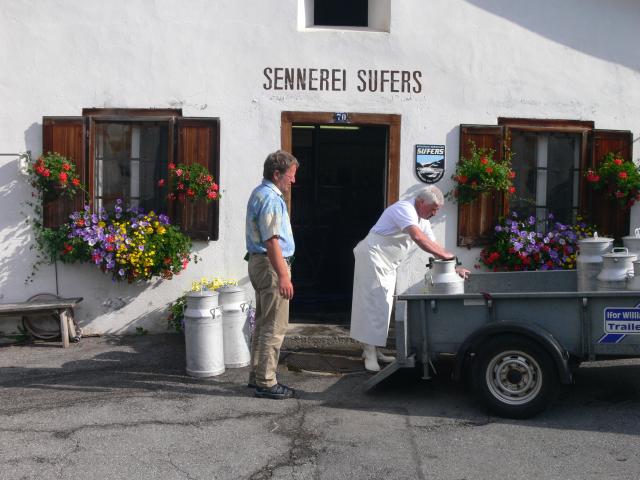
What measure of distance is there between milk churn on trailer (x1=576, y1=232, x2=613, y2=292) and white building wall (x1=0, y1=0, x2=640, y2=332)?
7.84 feet

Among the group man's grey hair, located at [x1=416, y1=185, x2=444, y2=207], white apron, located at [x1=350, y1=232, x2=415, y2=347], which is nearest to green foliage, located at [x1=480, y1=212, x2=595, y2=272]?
white apron, located at [x1=350, y1=232, x2=415, y2=347]

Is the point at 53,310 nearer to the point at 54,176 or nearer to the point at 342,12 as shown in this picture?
the point at 54,176

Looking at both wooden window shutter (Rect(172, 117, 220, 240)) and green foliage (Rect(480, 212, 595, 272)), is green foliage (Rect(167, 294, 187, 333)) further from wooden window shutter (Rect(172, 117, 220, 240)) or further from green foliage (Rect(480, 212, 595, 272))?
green foliage (Rect(480, 212, 595, 272))

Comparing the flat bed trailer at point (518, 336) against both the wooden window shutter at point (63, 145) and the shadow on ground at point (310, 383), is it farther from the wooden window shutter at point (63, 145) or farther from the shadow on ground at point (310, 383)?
the wooden window shutter at point (63, 145)

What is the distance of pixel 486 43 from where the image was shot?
8.80 meters

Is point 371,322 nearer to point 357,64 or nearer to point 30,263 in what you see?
point 357,64

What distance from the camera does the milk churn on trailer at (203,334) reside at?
712cm

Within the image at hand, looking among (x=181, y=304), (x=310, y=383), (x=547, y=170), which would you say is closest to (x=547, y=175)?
(x=547, y=170)

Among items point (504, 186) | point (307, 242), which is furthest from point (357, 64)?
point (307, 242)

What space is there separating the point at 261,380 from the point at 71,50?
4377 millimetres

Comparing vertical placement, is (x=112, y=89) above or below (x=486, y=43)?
below

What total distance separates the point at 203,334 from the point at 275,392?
3.34 ft

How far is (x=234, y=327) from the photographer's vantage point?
24.5 feet

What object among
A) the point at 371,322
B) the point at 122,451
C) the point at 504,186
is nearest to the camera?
the point at 122,451
